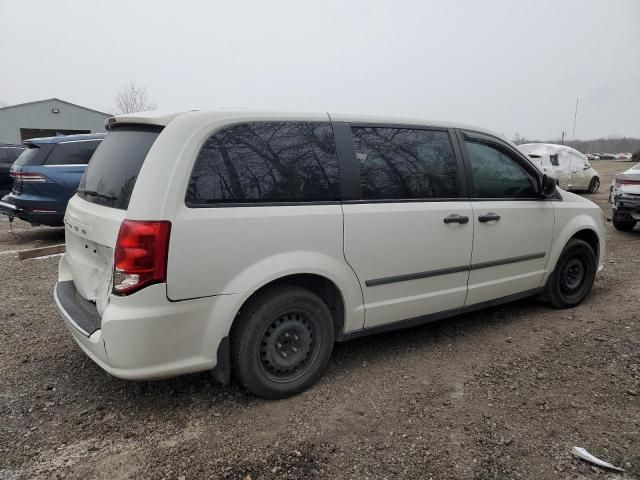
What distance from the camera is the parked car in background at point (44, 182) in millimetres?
7520

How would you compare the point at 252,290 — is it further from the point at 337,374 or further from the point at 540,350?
the point at 540,350

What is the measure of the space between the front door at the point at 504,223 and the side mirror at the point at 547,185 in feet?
0.18

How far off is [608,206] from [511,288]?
35.0 ft

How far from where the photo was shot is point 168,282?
2496 millimetres

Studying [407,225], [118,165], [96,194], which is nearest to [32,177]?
[96,194]

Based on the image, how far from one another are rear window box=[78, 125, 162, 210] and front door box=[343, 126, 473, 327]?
1.26 meters

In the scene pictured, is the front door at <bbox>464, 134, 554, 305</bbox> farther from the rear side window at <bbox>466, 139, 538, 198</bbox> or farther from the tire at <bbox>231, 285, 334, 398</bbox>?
the tire at <bbox>231, 285, 334, 398</bbox>

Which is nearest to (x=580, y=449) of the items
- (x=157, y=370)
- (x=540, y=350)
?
(x=540, y=350)

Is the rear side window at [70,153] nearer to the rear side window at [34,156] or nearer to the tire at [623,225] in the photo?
the rear side window at [34,156]

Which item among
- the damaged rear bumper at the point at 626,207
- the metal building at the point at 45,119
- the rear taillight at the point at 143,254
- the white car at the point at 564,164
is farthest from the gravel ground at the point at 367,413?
the metal building at the point at 45,119

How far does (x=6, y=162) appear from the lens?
11656mm

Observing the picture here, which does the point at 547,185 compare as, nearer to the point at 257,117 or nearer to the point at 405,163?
the point at 405,163

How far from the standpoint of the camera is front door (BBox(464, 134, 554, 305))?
3.76 m

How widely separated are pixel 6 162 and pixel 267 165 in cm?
1152
